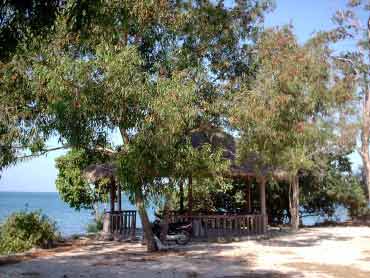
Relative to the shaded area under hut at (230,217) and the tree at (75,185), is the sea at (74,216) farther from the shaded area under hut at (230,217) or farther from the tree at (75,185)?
the shaded area under hut at (230,217)

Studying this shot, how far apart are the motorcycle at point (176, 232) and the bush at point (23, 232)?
2913 mm

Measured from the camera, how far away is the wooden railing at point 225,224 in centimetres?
1587

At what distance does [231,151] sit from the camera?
16.5 metres

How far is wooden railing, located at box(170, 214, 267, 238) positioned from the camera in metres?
15.9

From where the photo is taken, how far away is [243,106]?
11586mm

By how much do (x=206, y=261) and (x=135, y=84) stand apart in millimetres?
4126

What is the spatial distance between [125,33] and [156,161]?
299cm

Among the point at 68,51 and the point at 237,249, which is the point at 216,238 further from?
the point at 68,51

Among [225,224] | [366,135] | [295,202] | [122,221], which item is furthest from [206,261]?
[366,135]

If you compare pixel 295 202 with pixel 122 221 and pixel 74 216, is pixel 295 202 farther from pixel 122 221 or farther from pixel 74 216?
pixel 74 216

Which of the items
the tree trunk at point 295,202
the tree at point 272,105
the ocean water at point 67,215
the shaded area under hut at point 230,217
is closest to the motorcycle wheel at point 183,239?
the ocean water at point 67,215

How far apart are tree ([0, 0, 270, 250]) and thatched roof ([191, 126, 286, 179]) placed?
998 millimetres

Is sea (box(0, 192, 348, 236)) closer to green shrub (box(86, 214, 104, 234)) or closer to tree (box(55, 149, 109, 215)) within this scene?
green shrub (box(86, 214, 104, 234))

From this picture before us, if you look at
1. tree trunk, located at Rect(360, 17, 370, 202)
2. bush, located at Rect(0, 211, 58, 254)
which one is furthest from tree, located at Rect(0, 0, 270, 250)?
tree trunk, located at Rect(360, 17, 370, 202)
